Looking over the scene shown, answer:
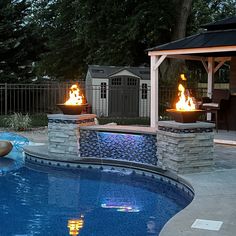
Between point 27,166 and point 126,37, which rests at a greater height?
point 126,37

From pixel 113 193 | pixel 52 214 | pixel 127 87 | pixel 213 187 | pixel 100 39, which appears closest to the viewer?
pixel 52 214

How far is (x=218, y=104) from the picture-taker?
40.7 ft

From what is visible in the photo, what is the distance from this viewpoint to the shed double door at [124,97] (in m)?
19.6

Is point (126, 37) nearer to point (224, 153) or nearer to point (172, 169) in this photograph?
point (224, 153)

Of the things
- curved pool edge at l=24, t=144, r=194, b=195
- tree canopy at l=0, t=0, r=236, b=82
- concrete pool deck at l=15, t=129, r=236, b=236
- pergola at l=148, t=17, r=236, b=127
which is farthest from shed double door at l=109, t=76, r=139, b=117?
concrete pool deck at l=15, t=129, r=236, b=236

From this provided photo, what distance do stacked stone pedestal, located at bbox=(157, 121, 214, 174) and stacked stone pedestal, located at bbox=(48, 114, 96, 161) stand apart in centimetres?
239

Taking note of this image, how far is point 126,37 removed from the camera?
20547mm

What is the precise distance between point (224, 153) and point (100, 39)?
13249 millimetres

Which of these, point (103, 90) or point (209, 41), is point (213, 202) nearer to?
point (209, 41)

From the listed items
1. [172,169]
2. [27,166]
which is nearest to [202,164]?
[172,169]

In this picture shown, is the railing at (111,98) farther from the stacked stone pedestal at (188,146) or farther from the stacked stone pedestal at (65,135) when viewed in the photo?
the stacked stone pedestal at (188,146)

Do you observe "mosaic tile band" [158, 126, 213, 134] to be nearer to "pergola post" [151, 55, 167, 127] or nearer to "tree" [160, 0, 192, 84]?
"pergola post" [151, 55, 167, 127]

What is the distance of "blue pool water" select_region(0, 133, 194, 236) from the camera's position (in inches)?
220

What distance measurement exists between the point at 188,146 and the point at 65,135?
3.13 m
